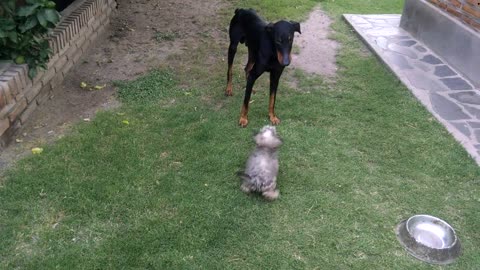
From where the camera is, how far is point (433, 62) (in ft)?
19.2

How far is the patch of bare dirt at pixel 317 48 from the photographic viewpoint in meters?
5.68

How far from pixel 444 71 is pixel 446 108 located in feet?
3.42

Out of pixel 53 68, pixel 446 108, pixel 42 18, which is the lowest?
pixel 446 108

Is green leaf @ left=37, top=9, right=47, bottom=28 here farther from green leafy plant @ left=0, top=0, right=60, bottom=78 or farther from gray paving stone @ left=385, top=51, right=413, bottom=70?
gray paving stone @ left=385, top=51, right=413, bottom=70

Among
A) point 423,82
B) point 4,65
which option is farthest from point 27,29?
point 423,82

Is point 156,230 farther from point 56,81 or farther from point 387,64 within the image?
point 387,64

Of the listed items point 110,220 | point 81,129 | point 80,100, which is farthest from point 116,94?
point 110,220

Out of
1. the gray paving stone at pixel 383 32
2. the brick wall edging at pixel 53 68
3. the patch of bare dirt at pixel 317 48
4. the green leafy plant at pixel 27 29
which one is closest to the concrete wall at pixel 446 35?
the gray paving stone at pixel 383 32

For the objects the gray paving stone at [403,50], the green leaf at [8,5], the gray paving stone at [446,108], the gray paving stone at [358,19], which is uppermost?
the green leaf at [8,5]

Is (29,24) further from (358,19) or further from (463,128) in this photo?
(358,19)

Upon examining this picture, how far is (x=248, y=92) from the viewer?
4.07 meters

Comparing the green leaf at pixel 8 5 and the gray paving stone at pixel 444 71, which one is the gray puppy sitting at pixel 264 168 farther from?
the gray paving stone at pixel 444 71

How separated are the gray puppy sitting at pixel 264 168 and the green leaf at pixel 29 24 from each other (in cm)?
215

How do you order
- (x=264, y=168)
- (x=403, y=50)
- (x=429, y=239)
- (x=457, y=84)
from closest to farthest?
(x=429, y=239), (x=264, y=168), (x=457, y=84), (x=403, y=50)
